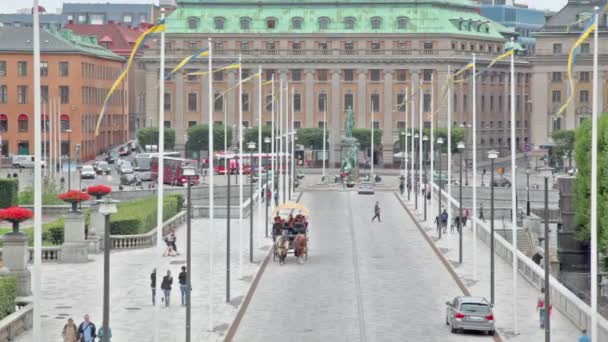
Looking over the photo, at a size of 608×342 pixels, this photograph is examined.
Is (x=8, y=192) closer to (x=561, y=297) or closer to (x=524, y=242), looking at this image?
(x=524, y=242)

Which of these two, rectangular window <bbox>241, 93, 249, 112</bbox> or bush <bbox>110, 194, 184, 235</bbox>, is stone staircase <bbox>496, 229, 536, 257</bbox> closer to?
bush <bbox>110, 194, 184, 235</bbox>

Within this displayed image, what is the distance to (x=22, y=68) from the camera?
168m

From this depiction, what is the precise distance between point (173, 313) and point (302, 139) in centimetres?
11775

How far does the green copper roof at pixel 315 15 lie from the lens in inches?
6964

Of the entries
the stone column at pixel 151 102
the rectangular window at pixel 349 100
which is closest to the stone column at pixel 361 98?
the rectangular window at pixel 349 100

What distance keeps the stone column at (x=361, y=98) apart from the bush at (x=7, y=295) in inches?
5145

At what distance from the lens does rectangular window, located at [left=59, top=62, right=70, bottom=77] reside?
6619 inches

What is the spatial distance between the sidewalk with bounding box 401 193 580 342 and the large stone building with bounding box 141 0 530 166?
9015 centimetres

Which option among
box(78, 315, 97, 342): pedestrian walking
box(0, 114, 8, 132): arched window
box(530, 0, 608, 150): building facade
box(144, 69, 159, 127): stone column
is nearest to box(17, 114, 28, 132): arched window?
box(0, 114, 8, 132): arched window

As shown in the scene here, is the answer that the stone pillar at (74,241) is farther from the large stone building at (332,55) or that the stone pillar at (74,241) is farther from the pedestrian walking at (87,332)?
the large stone building at (332,55)

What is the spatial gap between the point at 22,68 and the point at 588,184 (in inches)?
4226

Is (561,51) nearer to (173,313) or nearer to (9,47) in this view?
(9,47)

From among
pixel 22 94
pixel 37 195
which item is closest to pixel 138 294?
pixel 37 195

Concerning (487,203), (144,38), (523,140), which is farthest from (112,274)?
(523,140)
